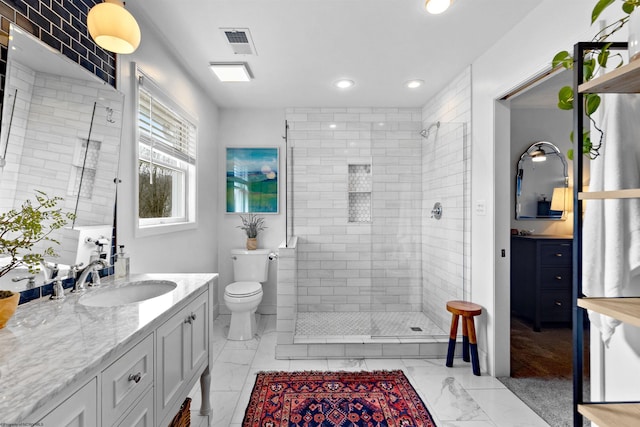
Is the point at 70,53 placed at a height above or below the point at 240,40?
below

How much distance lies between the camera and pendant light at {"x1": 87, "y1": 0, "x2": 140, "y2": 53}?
52.6 inches

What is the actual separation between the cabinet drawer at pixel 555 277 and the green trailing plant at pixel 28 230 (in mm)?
3901

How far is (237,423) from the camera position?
188cm

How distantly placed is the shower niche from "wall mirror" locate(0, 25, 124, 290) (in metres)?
2.25

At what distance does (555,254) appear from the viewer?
10.8ft

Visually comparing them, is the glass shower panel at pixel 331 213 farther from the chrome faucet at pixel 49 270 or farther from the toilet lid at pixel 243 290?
the chrome faucet at pixel 49 270

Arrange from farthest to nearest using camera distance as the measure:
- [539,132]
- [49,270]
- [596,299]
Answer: [539,132]
[49,270]
[596,299]

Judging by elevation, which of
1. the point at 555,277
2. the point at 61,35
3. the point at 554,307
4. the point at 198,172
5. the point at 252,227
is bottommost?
the point at 554,307

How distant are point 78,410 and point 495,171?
260 cm

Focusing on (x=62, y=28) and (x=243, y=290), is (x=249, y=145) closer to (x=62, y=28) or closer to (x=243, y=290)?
(x=243, y=290)

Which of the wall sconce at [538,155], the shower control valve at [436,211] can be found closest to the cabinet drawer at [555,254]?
the wall sconce at [538,155]

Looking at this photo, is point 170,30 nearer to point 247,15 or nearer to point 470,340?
point 247,15

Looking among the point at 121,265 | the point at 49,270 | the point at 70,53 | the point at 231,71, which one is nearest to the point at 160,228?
the point at 121,265

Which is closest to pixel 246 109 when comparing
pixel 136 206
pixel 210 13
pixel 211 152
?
pixel 211 152
